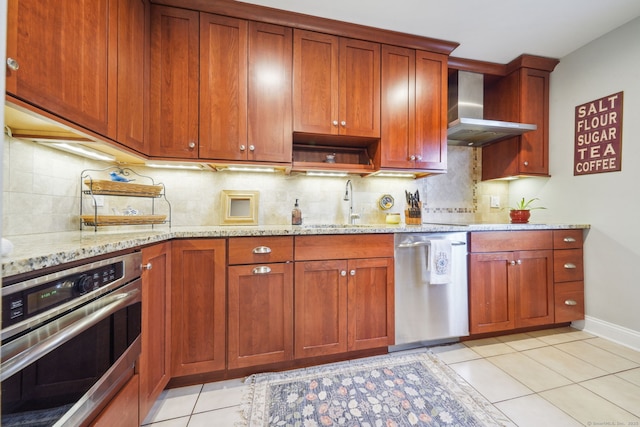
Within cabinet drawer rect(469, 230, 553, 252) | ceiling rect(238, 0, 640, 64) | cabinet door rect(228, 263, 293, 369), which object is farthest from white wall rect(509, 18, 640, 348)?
cabinet door rect(228, 263, 293, 369)

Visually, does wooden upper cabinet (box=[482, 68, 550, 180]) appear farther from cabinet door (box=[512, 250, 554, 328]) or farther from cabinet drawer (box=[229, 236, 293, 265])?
cabinet drawer (box=[229, 236, 293, 265])

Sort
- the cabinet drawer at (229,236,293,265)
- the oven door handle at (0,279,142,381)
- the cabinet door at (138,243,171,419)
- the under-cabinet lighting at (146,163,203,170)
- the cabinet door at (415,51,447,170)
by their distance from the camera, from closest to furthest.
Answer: the oven door handle at (0,279,142,381)
the cabinet door at (138,243,171,419)
the cabinet drawer at (229,236,293,265)
the under-cabinet lighting at (146,163,203,170)
the cabinet door at (415,51,447,170)

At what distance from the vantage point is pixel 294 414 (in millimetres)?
1269

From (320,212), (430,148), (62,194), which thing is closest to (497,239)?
(430,148)

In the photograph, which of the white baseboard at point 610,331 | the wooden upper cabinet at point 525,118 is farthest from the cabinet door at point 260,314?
the white baseboard at point 610,331

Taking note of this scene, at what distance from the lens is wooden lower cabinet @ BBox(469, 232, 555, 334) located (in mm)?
1902

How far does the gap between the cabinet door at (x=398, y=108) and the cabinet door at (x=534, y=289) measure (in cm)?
123

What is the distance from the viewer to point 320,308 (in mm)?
1607

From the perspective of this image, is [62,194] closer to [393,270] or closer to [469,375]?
[393,270]

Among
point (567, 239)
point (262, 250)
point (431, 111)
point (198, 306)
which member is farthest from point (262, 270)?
point (567, 239)

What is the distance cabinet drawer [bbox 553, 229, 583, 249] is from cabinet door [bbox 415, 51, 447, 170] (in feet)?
3.65

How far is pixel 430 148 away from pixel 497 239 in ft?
2.95

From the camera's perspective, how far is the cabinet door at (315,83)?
185 cm

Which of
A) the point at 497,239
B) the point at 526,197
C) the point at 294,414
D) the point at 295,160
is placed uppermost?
the point at 295,160
